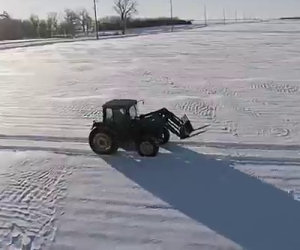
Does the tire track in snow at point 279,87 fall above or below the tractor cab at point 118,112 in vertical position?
below

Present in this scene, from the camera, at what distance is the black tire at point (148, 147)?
21.1ft

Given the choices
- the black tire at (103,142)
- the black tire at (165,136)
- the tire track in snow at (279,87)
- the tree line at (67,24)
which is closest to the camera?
the black tire at (103,142)

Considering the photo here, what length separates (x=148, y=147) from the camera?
6492 millimetres

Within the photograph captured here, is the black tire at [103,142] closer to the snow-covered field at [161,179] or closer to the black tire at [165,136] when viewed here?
the snow-covered field at [161,179]

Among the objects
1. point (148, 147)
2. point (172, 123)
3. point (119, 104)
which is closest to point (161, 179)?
point (148, 147)

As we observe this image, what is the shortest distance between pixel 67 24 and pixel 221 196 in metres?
85.3

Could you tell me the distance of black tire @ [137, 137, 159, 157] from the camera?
645cm

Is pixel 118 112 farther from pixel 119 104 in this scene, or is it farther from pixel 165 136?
pixel 165 136

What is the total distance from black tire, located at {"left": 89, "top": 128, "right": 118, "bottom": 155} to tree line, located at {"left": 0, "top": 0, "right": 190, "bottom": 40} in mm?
56502

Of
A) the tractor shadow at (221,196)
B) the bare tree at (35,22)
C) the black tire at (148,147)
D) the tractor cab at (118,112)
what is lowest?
the tractor shadow at (221,196)

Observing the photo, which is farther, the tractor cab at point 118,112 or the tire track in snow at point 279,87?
the tire track in snow at point 279,87

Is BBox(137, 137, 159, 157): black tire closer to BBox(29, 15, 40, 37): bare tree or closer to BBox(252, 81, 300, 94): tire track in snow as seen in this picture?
BBox(252, 81, 300, 94): tire track in snow

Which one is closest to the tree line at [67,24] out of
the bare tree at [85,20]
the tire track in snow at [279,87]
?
the bare tree at [85,20]

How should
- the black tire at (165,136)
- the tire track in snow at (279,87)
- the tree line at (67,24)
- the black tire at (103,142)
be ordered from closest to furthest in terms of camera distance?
1. the black tire at (103,142)
2. the black tire at (165,136)
3. the tire track in snow at (279,87)
4. the tree line at (67,24)
